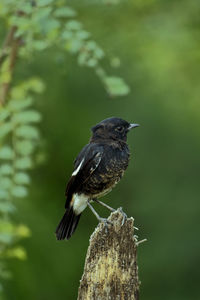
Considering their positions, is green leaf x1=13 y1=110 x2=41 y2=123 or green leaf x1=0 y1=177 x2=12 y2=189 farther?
green leaf x1=13 y1=110 x2=41 y2=123

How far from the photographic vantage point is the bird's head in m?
6.39

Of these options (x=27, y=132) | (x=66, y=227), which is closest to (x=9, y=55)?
(x=27, y=132)

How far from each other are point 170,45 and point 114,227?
3.64 m

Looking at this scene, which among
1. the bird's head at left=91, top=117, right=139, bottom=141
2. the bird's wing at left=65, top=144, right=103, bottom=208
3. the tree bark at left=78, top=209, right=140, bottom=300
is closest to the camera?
the tree bark at left=78, top=209, right=140, bottom=300

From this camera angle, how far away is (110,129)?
6.42 meters

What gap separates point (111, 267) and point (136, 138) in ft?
14.0

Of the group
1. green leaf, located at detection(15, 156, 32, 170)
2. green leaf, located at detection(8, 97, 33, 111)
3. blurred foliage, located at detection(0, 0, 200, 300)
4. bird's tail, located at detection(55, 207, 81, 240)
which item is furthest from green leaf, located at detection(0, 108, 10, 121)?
blurred foliage, located at detection(0, 0, 200, 300)

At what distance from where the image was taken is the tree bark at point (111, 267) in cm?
471

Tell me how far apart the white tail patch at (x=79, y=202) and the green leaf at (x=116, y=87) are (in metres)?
1.02

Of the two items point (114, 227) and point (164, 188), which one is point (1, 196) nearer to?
point (114, 227)

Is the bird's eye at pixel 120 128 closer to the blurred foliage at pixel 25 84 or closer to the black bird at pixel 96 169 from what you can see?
the black bird at pixel 96 169

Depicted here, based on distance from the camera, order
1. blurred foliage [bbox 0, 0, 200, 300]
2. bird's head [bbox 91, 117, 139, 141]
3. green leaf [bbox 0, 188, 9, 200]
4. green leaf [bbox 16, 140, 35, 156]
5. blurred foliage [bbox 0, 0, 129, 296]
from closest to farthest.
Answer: green leaf [bbox 0, 188, 9, 200] < blurred foliage [bbox 0, 0, 129, 296] < green leaf [bbox 16, 140, 35, 156] < bird's head [bbox 91, 117, 139, 141] < blurred foliage [bbox 0, 0, 200, 300]

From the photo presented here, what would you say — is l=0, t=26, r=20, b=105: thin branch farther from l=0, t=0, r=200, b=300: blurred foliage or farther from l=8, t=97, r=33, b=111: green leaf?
l=0, t=0, r=200, b=300: blurred foliage

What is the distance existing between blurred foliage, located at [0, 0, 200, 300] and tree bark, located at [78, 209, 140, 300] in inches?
108
